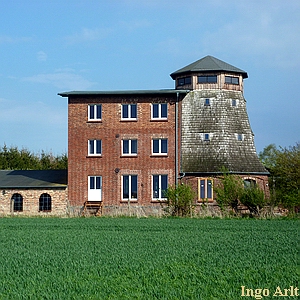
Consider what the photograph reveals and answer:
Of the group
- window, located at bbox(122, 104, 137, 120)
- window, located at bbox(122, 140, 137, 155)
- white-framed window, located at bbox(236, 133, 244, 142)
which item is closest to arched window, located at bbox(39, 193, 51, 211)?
window, located at bbox(122, 140, 137, 155)

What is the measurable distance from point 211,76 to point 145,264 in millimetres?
31214

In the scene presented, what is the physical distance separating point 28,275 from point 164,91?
97.2 feet

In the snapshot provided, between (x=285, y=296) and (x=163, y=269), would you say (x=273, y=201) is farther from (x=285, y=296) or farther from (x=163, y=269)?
(x=285, y=296)

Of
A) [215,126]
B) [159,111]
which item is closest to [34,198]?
[159,111]

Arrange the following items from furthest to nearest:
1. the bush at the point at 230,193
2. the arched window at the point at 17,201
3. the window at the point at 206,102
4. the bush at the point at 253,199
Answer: the window at the point at 206,102, the arched window at the point at 17,201, the bush at the point at 230,193, the bush at the point at 253,199

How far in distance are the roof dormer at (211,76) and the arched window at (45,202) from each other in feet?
41.2

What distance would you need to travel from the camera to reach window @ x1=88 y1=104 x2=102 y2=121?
4353 cm

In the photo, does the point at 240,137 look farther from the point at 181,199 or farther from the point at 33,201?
the point at 33,201

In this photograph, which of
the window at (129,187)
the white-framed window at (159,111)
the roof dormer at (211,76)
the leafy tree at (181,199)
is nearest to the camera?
the leafy tree at (181,199)

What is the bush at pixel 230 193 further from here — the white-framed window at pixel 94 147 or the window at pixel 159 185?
the white-framed window at pixel 94 147

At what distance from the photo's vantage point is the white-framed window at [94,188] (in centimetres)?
4309

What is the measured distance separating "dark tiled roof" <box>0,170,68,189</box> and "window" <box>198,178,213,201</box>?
9405 mm

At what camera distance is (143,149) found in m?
42.9

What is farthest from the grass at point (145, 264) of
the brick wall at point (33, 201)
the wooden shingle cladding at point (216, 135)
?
the brick wall at point (33, 201)
